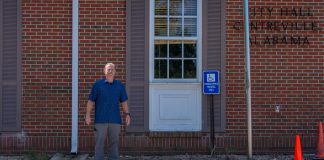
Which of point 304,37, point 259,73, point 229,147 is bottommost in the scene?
point 229,147

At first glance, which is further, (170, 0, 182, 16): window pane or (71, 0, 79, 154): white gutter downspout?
(170, 0, 182, 16): window pane

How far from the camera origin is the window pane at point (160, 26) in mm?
10789

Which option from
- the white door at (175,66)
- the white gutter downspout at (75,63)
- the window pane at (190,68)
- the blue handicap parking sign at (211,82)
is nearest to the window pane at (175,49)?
the white door at (175,66)

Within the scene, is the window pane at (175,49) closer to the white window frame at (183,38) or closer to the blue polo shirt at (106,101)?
the white window frame at (183,38)

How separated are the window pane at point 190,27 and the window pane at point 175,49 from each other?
0.84 ft

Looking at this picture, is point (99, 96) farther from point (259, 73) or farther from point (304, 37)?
point (304, 37)

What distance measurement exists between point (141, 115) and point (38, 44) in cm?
242

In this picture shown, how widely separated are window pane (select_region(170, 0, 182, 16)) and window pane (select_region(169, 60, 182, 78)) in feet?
3.12

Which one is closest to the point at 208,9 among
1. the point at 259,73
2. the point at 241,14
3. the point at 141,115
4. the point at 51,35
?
the point at 241,14

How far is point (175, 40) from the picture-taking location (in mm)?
10828

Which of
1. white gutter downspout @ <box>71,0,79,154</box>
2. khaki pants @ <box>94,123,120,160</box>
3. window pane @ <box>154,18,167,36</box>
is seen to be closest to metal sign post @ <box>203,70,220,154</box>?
window pane @ <box>154,18,167,36</box>

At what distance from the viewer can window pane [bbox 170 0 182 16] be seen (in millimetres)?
10836

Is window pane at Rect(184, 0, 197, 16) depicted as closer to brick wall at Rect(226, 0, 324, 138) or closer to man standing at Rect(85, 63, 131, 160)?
brick wall at Rect(226, 0, 324, 138)

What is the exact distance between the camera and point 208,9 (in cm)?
1068
